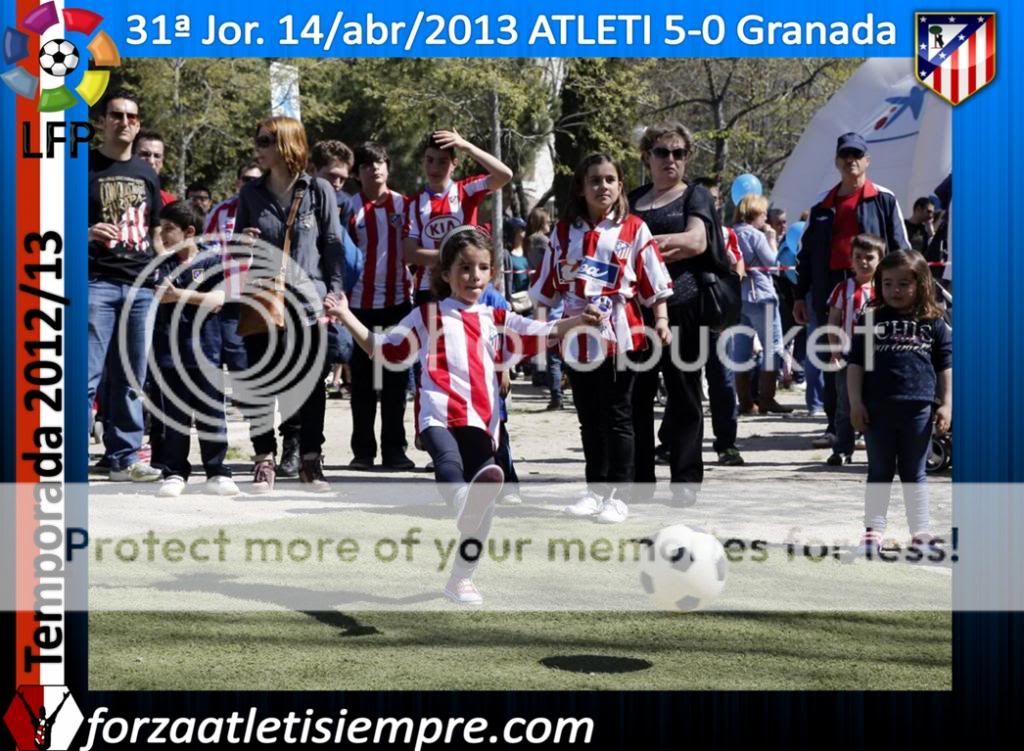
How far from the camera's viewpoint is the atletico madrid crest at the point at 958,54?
3951 millimetres

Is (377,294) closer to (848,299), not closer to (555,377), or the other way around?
(848,299)

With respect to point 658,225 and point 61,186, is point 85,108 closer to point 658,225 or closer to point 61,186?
point 61,186

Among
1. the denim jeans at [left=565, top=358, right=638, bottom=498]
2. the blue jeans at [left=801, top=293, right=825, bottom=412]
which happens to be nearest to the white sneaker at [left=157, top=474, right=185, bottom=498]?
the denim jeans at [left=565, top=358, right=638, bottom=498]

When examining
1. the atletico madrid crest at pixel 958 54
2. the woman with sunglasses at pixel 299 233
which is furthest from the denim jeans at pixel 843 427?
the atletico madrid crest at pixel 958 54

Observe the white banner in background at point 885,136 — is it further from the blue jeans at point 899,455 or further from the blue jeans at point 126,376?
the blue jeans at point 126,376

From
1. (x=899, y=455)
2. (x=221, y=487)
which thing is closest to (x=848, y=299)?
(x=899, y=455)

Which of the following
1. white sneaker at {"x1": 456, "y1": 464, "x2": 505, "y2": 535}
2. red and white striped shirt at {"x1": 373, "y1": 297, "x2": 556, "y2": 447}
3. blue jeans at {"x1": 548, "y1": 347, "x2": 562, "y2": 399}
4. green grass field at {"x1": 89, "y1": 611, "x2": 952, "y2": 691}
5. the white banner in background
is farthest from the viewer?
the white banner in background

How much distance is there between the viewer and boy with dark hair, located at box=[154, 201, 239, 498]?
8297 mm

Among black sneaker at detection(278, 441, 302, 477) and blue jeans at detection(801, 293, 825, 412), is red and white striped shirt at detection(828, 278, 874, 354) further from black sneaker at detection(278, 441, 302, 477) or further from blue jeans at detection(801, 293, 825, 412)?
blue jeans at detection(801, 293, 825, 412)

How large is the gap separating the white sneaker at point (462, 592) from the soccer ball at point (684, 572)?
1.91 ft

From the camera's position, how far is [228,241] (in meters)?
8.28

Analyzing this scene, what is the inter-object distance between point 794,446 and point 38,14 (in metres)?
7.88

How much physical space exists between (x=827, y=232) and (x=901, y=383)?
285 cm

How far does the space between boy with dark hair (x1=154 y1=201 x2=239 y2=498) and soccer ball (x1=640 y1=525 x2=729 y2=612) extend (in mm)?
3388
